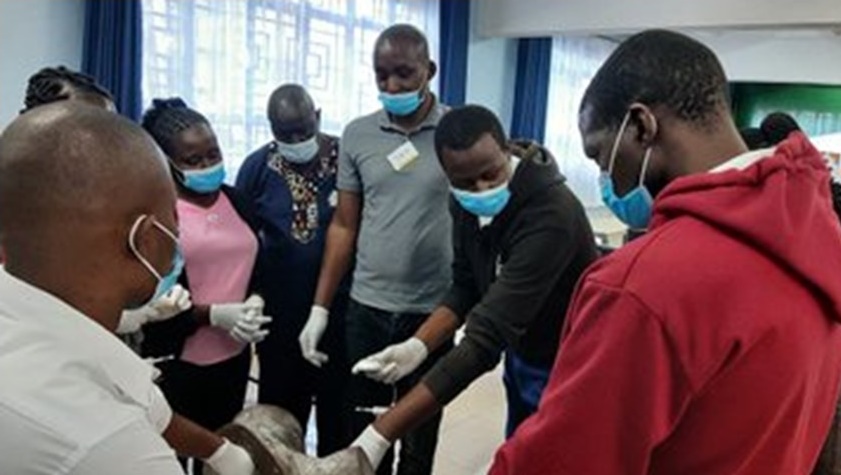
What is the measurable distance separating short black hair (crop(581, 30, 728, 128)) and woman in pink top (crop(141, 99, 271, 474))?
1.24m

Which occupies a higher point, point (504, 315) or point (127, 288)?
point (127, 288)

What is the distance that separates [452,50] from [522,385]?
397 centimetres

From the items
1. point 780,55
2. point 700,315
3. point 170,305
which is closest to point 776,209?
point 700,315

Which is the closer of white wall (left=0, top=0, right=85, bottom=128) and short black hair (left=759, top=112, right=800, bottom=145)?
short black hair (left=759, top=112, right=800, bottom=145)

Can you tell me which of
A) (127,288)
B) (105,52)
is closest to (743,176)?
(127,288)

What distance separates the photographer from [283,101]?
7.39 feet

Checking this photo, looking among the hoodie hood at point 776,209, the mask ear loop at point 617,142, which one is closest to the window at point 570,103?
the mask ear loop at point 617,142

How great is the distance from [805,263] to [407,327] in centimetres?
137

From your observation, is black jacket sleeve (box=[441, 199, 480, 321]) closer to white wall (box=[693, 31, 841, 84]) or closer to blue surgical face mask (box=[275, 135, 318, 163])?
blue surgical face mask (box=[275, 135, 318, 163])

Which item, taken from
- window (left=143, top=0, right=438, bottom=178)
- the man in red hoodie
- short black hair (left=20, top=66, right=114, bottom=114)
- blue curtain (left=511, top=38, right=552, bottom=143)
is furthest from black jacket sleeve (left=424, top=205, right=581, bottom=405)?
blue curtain (left=511, top=38, right=552, bottom=143)

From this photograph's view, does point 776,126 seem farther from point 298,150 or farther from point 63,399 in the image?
point 63,399

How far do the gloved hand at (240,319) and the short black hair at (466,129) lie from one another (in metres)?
0.64

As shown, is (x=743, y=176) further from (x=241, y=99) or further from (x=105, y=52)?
(x=241, y=99)

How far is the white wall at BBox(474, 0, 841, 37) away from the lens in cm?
438
